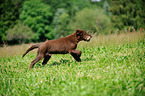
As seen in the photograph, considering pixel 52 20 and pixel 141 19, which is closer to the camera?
pixel 141 19

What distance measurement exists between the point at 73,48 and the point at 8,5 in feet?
123

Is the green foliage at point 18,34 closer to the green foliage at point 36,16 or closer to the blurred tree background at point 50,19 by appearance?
the blurred tree background at point 50,19

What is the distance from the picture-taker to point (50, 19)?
154 ft

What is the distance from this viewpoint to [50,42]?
598 centimetres

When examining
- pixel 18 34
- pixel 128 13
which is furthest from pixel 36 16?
pixel 128 13

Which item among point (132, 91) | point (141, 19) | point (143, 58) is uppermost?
point (132, 91)

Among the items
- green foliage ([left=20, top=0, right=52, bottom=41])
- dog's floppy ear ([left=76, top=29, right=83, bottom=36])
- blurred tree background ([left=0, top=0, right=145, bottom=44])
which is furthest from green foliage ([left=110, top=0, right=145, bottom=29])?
dog's floppy ear ([left=76, top=29, right=83, bottom=36])

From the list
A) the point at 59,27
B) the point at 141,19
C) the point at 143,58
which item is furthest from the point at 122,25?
the point at 143,58

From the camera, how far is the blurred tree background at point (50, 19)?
30.5m

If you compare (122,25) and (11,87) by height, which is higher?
(11,87)

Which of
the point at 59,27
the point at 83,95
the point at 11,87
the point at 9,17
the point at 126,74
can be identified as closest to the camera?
the point at 83,95

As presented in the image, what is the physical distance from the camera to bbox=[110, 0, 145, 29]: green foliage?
2888 centimetres

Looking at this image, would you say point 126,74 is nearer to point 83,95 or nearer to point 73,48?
point 83,95

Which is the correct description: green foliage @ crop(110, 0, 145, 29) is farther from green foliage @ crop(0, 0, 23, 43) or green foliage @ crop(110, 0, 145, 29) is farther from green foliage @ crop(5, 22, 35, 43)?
green foliage @ crop(0, 0, 23, 43)
